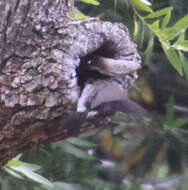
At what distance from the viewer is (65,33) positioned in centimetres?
123

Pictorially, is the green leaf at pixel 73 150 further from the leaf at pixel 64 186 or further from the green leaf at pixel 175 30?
the green leaf at pixel 175 30

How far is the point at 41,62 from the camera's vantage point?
121 cm

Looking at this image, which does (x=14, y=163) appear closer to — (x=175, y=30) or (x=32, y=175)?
(x=32, y=175)

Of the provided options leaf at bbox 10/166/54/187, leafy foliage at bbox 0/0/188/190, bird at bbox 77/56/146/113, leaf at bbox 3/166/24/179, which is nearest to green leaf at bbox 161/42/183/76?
leafy foliage at bbox 0/0/188/190

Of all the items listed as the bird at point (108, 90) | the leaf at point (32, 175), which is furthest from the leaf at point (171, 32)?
the leaf at point (32, 175)

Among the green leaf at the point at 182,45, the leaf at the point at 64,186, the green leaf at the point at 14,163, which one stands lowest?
the leaf at the point at 64,186

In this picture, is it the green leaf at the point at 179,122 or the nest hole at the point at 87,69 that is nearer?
the nest hole at the point at 87,69

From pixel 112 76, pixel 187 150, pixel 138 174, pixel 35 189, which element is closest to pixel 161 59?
pixel 187 150

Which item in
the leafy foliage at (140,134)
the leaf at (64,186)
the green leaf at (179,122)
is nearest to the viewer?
the leafy foliage at (140,134)

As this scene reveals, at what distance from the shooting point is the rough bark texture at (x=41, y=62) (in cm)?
120

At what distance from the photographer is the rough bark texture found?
120cm

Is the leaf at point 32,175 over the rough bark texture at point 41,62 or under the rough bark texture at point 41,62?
under

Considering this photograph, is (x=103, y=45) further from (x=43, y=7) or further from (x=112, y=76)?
(x=43, y=7)

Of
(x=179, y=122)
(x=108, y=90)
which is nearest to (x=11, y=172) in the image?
(x=108, y=90)
